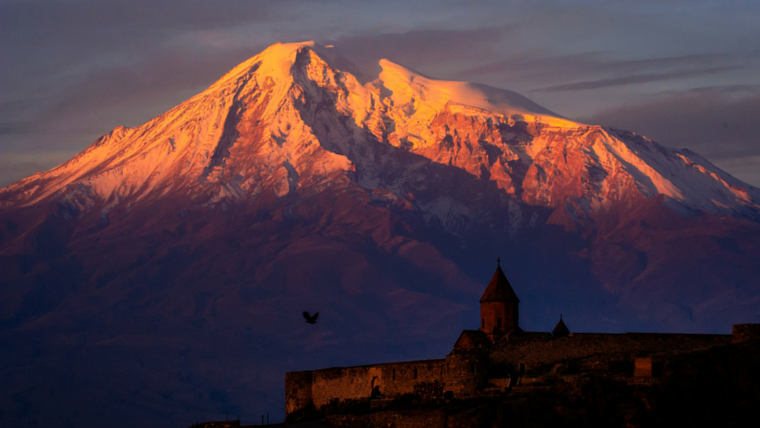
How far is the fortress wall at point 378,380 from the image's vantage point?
7194cm

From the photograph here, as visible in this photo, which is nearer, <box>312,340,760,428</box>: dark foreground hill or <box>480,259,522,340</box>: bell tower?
<box>312,340,760,428</box>: dark foreground hill

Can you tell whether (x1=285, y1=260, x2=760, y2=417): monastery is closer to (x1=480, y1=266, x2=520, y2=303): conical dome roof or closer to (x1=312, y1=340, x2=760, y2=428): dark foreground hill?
(x1=312, y1=340, x2=760, y2=428): dark foreground hill

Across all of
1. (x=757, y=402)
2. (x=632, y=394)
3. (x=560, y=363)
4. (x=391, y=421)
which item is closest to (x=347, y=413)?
(x=391, y=421)

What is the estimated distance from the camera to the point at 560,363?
235ft

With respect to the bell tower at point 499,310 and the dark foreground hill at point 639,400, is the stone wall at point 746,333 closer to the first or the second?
the dark foreground hill at point 639,400

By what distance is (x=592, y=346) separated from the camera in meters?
71.2

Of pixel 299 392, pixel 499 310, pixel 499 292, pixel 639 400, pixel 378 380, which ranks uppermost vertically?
pixel 499 292

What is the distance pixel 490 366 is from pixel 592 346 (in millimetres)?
5760

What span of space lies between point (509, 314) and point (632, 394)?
21.9 m

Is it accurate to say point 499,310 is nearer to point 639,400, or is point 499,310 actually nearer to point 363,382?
point 363,382

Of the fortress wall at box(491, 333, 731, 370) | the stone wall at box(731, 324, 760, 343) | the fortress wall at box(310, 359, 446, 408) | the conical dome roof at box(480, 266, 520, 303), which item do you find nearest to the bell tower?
the conical dome roof at box(480, 266, 520, 303)

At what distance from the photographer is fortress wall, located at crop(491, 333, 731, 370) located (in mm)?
68938

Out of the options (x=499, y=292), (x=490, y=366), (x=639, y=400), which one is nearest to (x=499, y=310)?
(x=499, y=292)

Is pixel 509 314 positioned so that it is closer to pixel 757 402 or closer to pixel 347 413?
pixel 347 413
